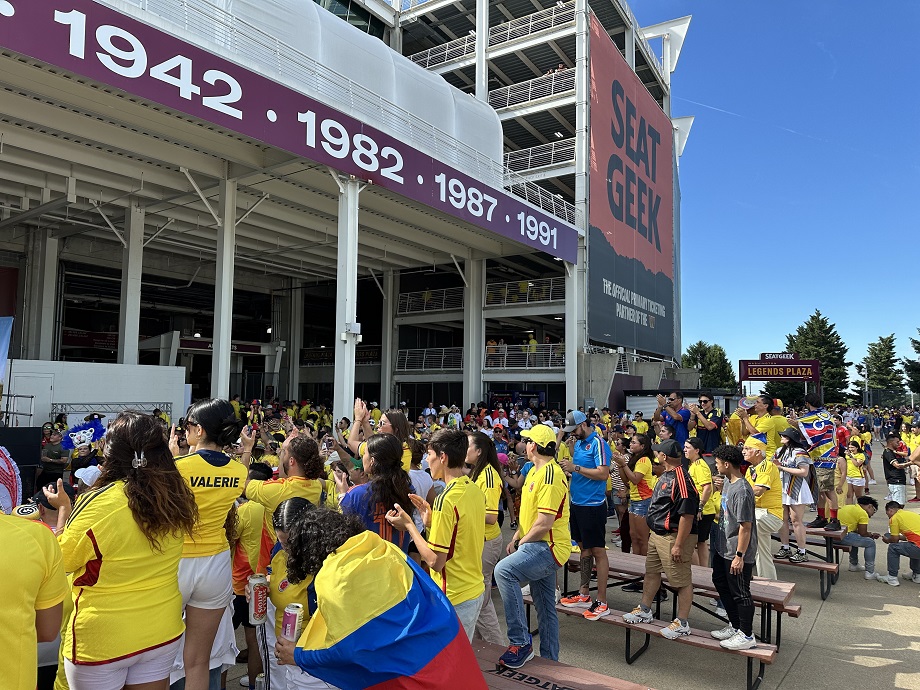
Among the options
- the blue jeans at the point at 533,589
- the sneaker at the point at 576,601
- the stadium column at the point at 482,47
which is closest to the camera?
the blue jeans at the point at 533,589

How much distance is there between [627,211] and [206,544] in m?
28.1

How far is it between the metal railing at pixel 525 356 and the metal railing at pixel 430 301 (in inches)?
121

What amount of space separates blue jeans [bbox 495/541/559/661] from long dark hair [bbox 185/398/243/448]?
214cm

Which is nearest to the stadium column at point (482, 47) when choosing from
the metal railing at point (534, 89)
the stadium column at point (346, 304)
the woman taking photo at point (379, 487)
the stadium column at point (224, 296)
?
the metal railing at point (534, 89)

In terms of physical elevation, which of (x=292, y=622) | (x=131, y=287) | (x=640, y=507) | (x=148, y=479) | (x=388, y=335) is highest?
(x=131, y=287)

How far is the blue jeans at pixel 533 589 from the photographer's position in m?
4.07

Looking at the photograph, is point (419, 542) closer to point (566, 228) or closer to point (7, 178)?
point (7, 178)

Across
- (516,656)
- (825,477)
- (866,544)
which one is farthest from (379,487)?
(825,477)

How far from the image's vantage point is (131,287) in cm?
1648

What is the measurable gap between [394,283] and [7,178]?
15939 mm

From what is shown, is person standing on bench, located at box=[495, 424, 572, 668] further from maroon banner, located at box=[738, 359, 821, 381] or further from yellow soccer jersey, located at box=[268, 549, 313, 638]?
maroon banner, located at box=[738, 359, 821, 381]

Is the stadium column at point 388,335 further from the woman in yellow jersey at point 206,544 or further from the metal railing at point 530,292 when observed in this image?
the woman in yellow jersey at point 206,544

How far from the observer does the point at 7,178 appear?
1527 cm

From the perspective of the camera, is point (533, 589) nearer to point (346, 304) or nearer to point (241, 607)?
point (241, 607)
